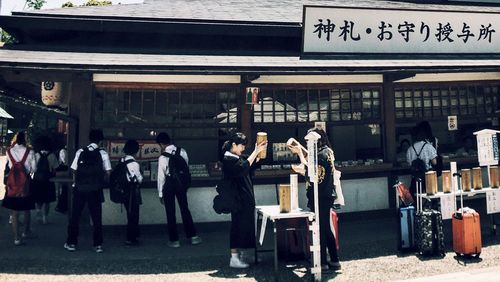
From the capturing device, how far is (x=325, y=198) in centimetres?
511

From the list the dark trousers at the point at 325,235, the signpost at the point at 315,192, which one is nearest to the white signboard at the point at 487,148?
the dark trousers at the point at 325,235

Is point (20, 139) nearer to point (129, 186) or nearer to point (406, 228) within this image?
point (129, 186)

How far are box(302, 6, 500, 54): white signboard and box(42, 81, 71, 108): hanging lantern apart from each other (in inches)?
254

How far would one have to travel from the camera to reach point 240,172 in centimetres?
510

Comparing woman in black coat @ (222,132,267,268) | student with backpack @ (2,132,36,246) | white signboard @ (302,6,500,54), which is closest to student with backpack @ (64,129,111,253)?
student with backpack @ (2,132,36,246)

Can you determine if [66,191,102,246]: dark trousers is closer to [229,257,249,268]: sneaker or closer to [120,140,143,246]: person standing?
[120,140,143,246]: person standing

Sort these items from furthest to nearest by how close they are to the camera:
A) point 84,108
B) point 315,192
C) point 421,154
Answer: point 421,154, point 84,108, point 315,192

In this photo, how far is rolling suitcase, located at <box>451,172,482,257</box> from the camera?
5.50 meters

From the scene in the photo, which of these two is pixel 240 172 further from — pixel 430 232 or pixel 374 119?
pixel 374 119

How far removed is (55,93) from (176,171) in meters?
5.19

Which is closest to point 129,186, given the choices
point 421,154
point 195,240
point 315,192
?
point 195,240

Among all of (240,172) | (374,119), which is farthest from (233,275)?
(374,119)

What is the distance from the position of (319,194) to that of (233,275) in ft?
5.61

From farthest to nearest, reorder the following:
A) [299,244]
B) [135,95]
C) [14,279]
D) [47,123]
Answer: [47,123], [135,95], [299,244], [14,279]
